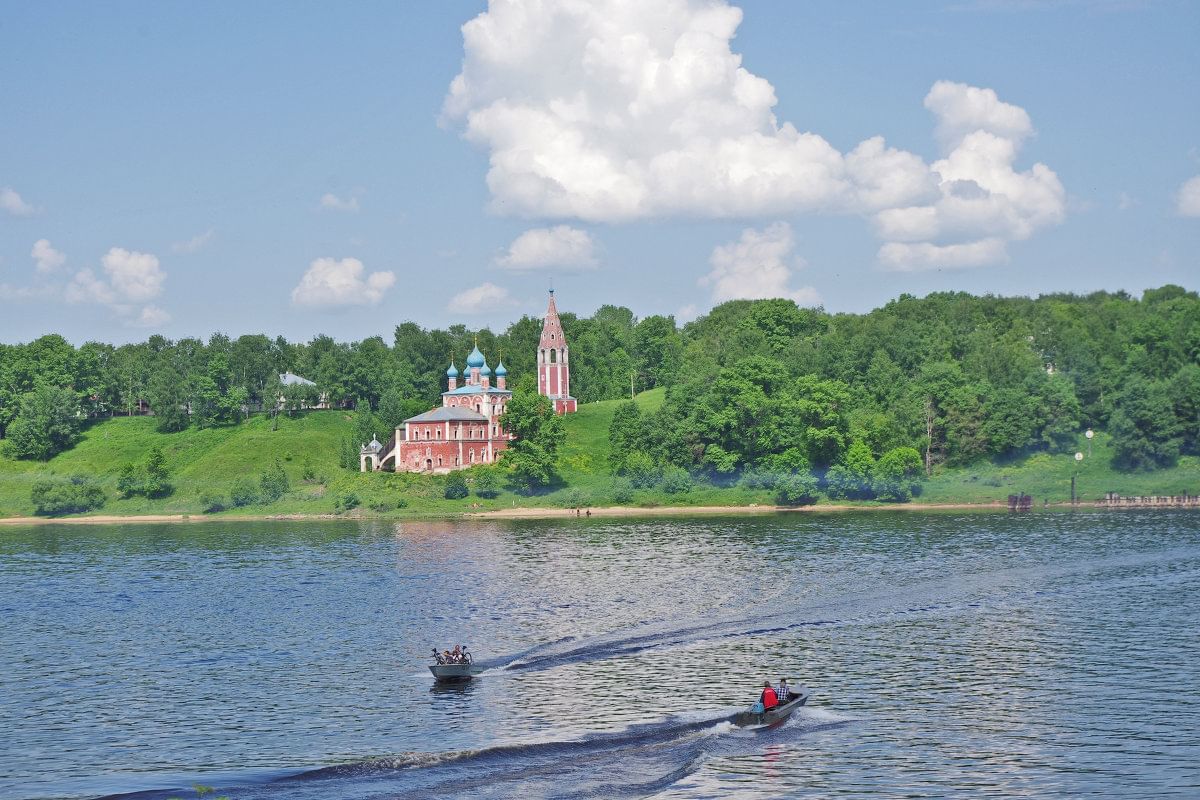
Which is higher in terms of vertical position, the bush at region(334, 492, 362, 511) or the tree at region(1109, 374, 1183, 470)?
the tree at region(1109, 374, 1183, 470)

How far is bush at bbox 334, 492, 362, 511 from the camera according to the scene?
141375 millimetres

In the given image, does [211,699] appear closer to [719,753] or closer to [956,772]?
[719,753]

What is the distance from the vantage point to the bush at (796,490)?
13500 cm

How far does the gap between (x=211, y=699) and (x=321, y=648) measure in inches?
433

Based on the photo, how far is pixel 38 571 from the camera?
322 ft

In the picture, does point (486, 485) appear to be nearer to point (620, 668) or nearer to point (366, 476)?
point (366, 476)

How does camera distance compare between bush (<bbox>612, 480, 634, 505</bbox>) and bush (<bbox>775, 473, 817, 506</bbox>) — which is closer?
bush (<bbox>775, 473, 817, 506</bbox>)

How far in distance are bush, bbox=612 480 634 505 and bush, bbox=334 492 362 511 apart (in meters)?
28.8

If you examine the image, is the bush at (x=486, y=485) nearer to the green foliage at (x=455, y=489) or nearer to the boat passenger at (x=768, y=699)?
the green foliage at (x=455, y=489)

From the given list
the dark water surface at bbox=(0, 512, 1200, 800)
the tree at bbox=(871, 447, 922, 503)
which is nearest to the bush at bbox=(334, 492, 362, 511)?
the dark water surface at bbox=(0, 512, 1200, 800)

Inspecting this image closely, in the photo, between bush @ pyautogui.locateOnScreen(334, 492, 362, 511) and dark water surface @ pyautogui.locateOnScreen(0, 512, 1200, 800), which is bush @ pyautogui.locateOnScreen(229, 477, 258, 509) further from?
dark water surface @ pyautogui.locateOnScreen(0, 512, 1200, 800)

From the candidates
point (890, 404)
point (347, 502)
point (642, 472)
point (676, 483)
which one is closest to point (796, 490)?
point (676, 483)

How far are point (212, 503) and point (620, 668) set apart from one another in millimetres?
97621

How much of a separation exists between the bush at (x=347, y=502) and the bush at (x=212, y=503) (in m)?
14.0
